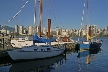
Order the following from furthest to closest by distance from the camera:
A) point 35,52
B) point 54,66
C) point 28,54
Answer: point 35,52
point 28,54
point 54,66

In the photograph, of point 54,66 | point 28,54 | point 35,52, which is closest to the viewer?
point 54,66

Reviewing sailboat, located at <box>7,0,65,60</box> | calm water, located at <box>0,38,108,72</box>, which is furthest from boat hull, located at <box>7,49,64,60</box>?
calm water, located at <box>0,38,108,72</box>

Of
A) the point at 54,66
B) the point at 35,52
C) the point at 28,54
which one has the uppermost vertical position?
the point at 35,52

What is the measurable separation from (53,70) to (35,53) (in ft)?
33.2

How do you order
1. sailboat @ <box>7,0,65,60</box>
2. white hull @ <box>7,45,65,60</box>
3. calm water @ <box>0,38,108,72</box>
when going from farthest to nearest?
1. sailboat @ <box>7,0,65,60</box>
2. white hull @ <box>7,45,65,60</box>
3. calm water @ <box>0,38,108,72</box>

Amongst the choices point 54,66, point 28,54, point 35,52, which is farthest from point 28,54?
point 54,66

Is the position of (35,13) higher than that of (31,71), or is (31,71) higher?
(35,13)

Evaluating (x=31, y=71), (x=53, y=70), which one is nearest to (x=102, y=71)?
(x=53, y=70)

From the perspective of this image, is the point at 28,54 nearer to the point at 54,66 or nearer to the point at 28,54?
the point at 28,54

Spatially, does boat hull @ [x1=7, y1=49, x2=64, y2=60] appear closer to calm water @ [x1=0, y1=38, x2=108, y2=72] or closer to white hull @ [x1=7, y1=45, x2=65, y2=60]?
white hull @ [x1=7, y1=45, x2=65, y2=60]

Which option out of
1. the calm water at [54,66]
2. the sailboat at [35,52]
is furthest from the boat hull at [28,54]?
the calm water at [54,66]

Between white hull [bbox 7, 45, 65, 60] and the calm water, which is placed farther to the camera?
white hull [bbox 7, 45, 65, 60]

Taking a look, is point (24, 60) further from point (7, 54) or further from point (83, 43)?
point (83, 43)

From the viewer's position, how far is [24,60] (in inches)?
1649
